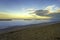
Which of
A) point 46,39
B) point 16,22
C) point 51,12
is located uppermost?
point 51,12

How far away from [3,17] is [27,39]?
4.05 metres

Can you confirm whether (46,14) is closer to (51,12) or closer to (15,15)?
(51,12)

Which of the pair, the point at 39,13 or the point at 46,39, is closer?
the point at 46,39

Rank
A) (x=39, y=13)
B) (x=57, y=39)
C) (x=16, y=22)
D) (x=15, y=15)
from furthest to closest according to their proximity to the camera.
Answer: (x=16, y=22), (x=39, y=13), (x=15, y=15), (x=57, y=39)

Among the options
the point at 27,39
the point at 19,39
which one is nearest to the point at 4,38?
the point at 19,39

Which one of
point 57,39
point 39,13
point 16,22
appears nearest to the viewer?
point 57,39

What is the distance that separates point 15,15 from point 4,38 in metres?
3.72

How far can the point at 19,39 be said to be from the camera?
4094 millimetres

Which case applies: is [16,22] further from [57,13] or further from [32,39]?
[32,39]

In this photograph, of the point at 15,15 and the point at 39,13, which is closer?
the point at 15,15

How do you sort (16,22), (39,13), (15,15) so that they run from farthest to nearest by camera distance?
(16,22) → (39,13) → (15,15)

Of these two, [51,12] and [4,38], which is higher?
[51,12]

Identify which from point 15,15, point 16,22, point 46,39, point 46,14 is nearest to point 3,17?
point 15,15

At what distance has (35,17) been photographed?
8430mm
